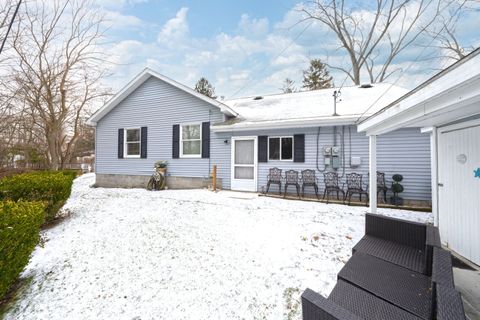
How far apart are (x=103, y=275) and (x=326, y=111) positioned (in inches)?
290

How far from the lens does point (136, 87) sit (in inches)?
385

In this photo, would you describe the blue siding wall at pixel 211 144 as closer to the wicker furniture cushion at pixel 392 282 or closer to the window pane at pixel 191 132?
the window pane at pixel 191 132

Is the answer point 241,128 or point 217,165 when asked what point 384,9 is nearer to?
point 241,128

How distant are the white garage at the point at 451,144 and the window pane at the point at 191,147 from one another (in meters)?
6.20

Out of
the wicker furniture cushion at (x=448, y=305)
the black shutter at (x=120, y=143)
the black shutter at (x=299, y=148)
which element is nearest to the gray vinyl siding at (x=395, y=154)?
the black shutter at (x=299, y=148)

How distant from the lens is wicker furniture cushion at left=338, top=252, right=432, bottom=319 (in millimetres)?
1721

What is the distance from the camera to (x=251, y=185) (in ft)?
25.8

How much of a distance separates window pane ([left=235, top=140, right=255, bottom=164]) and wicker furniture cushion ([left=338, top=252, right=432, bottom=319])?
5.73m

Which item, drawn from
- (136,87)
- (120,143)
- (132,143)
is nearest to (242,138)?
(132,143)

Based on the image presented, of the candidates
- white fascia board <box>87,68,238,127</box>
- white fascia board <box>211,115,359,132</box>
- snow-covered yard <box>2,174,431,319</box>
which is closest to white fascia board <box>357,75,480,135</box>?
snow-covered yard <box>2,174,431,319</box>

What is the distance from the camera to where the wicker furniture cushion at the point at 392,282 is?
5.65 feet

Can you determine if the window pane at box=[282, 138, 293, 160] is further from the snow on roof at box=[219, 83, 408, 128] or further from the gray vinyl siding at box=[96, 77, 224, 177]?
the gray vinyl siding at box=[96, 77, 224, 177]

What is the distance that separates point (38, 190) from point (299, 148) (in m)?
6.88

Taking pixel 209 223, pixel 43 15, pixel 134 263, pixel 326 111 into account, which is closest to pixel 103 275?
pixel 134 263
